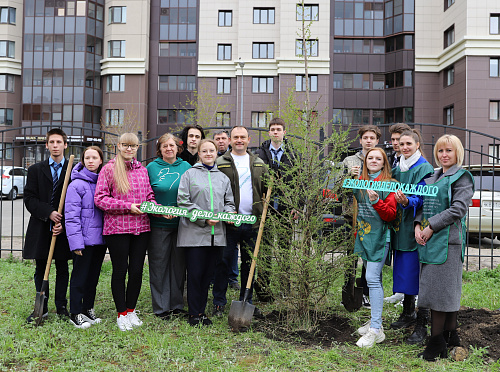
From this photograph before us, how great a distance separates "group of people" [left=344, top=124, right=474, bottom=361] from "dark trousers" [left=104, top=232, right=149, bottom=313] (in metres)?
2.24

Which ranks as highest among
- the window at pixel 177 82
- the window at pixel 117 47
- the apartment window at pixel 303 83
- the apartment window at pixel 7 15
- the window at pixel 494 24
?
the apartment window at pixel 7 15

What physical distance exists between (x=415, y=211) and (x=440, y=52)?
33.4 metres

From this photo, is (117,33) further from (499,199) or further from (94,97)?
(499,199)

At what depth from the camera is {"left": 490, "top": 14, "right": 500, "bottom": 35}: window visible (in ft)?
91.9

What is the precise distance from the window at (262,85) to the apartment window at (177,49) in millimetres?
6001

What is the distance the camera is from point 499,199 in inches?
343

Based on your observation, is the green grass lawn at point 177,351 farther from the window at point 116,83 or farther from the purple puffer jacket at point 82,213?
the window at point 116,83

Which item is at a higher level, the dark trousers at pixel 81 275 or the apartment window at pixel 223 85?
the apartment window at pixel 223 85

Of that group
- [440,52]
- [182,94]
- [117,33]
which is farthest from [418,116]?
[117,33]

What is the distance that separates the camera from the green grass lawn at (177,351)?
3564 millimetres

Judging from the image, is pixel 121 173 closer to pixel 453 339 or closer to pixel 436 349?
pixel 436 349

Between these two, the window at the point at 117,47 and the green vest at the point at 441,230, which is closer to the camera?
the green vest at the point at 441,230

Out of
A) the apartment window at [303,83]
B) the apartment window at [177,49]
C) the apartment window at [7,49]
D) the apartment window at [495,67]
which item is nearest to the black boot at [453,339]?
the apartment window at [303,83]

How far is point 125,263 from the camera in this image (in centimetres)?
449
